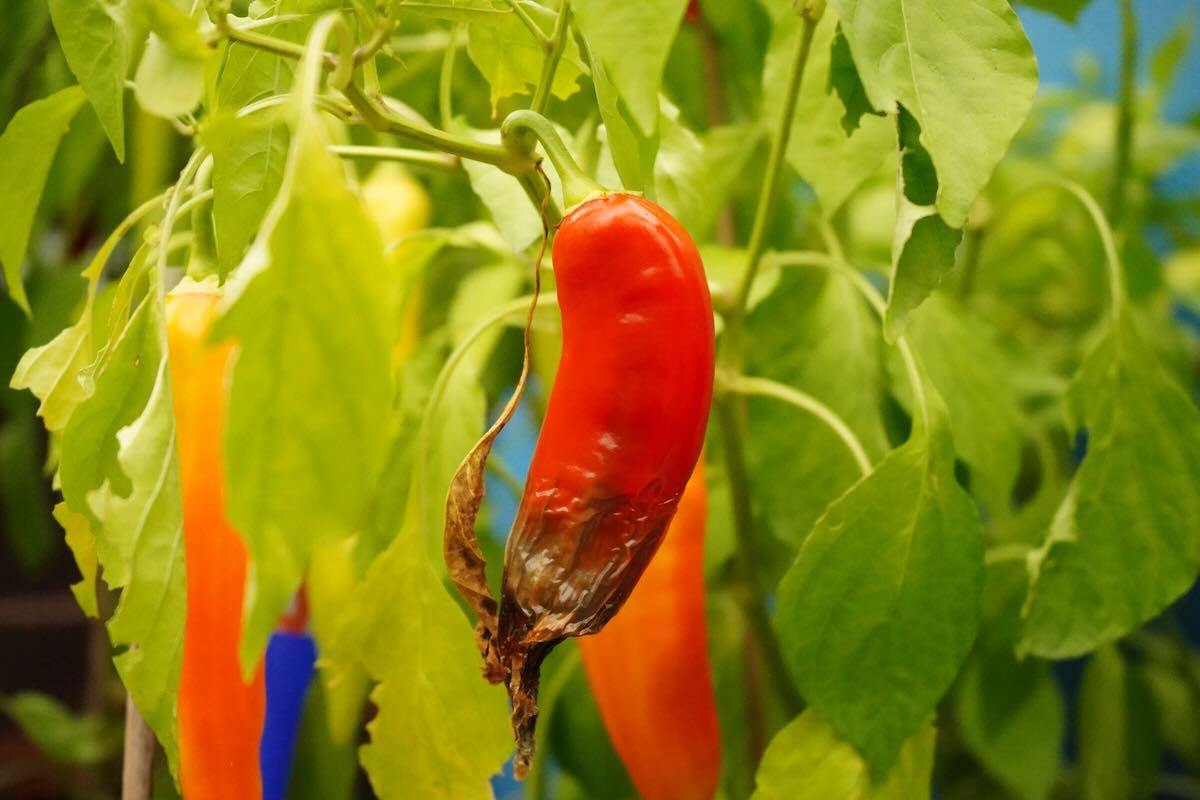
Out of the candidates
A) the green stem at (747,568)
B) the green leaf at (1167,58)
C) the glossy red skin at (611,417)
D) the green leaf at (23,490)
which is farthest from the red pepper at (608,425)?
the green leaf at (1167,58)

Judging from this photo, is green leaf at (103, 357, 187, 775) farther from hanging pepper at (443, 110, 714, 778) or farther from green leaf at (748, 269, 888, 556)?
green leaf at (748, 269, 888, 556)

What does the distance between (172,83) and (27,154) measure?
168 millimetres

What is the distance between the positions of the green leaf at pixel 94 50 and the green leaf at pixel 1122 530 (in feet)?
1.34

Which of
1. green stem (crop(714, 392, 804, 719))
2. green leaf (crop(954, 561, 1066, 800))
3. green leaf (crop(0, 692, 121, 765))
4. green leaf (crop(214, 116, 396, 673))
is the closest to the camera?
green leaf (crop(214, 116, 396, 673))

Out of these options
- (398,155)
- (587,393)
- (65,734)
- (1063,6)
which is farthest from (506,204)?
(65,734)

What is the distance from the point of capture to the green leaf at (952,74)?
32cm

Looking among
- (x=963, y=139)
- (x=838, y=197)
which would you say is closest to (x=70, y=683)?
(x=838, y=197)

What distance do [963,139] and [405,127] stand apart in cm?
17

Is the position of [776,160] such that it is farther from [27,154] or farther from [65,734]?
[65,734]

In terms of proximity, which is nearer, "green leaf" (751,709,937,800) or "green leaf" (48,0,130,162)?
"green leaf" (48,0,130,162)

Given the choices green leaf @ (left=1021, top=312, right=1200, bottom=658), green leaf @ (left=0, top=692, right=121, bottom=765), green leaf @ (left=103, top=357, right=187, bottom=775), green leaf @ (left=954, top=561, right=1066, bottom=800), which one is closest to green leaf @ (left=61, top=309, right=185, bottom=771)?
green leaf @ (left=103, top=357, right=187, bottom=775)

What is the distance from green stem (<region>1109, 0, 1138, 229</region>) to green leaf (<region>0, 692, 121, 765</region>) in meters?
0.82

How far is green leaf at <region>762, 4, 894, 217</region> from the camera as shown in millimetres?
466

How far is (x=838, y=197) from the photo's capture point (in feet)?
1.53
